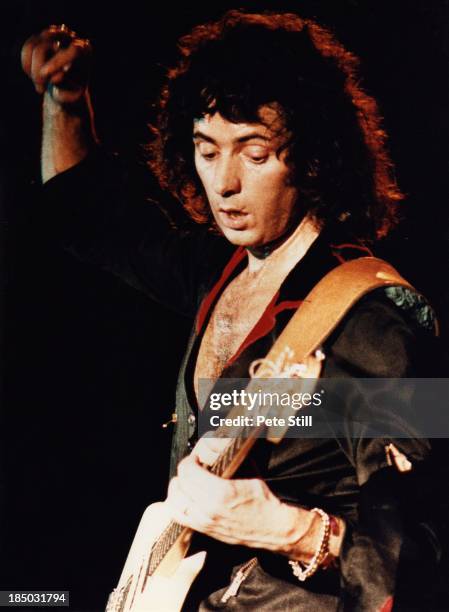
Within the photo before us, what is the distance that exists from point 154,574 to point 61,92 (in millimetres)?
1062

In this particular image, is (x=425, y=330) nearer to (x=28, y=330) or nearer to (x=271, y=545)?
(x=271, y=545)

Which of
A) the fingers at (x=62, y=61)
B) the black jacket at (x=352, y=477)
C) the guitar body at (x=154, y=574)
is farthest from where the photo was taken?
the fingers at (x=62, y=61)

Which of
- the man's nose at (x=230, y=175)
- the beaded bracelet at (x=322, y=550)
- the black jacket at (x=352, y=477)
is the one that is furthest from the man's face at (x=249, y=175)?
the beaded bracelet at (x=322, y=550)

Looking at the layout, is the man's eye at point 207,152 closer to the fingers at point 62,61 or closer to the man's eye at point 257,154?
the man's eye at point 257,154

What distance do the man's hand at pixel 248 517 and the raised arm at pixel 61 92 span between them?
2.50ft

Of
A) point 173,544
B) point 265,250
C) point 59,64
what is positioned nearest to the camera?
point 173,544

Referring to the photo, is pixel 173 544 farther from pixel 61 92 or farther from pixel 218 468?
pixel 61 92

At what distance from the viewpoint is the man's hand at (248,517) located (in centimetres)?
186

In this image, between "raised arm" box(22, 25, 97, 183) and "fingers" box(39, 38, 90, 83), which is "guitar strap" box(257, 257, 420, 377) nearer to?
"raised arm" box(22, 25, 97, 183)

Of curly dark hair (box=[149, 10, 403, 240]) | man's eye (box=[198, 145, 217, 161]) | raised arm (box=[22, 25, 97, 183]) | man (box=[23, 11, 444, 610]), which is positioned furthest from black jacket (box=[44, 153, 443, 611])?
raised arm (box=[22, 25, 97, 183])

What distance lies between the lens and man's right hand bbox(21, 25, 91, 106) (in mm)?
2211

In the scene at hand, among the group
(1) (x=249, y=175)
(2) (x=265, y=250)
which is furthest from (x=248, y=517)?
(1) (x=249, y=175)

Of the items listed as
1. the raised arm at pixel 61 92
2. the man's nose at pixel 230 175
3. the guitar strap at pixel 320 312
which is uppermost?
the raised arm at pixel 61 92

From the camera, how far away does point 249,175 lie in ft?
6.64
